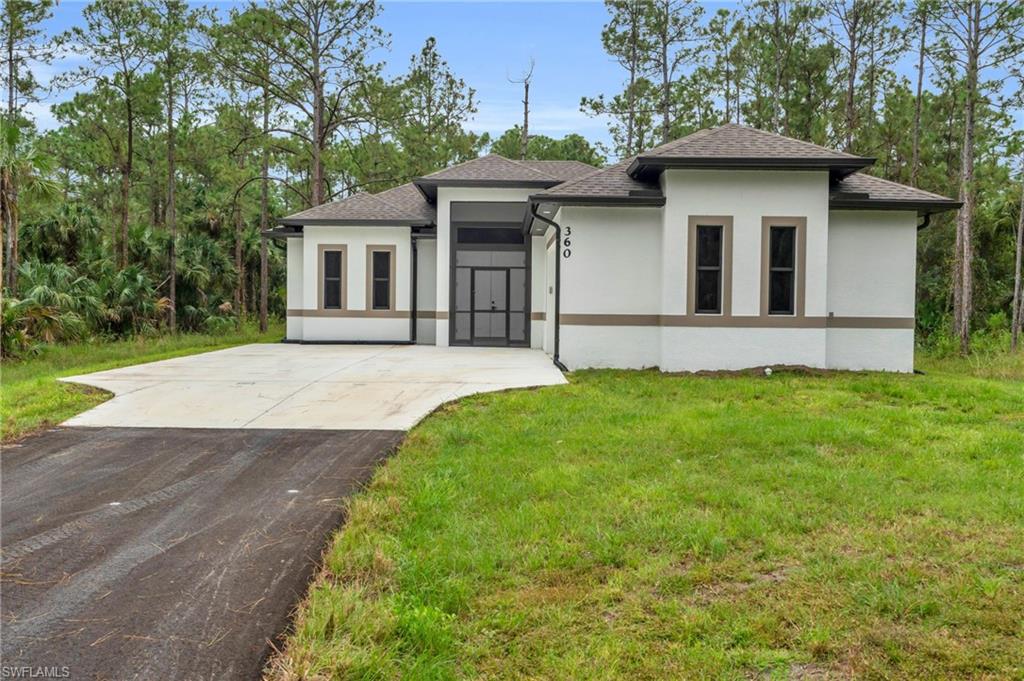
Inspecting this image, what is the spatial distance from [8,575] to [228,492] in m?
1.59

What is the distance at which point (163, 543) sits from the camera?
13.6 ft

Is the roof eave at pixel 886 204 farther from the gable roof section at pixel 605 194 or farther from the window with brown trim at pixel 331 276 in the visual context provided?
the window with brown trim at pixel 331 276

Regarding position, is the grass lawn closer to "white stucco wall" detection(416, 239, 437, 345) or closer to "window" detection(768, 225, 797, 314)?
"window" detection(768, 225, 797, 314)

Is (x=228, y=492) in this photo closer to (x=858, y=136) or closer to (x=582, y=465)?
(x=582, y=465)

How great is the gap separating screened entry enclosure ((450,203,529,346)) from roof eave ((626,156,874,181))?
6.53m

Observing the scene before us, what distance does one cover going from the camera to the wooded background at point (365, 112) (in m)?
18.2

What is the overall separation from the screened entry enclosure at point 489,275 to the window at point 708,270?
21.1 feet

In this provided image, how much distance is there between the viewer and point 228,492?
5.16 meters

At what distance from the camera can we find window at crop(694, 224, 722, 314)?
38.4ft

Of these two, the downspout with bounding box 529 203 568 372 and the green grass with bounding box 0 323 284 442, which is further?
the downspout with bounding box 529 203 568 372

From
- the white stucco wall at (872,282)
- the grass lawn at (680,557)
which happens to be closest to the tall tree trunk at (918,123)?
the white stucco wall at (872,282)

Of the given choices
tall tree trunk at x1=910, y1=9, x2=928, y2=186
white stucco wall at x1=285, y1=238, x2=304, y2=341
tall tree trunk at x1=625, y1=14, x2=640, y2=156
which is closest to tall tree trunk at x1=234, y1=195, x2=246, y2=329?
white stucco wall at x1=285, y1=238, x2=304, y2=341

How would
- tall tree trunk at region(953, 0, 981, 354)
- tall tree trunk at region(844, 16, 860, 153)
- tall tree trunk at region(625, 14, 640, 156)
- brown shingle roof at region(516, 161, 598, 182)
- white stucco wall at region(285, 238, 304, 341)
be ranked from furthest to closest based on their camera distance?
tall tree trunk at region(625, 14, 640, 156)
tall tree trunk at region(844, 16, 860, 153)
brown shingle roof at region(516, 161, 598, 182)
white stucco wall at region(285, 238, 304, 341)
tall tree trunk at region(953, 0, 981, 354)

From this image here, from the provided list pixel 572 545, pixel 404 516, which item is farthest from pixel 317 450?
pixel 572 545
